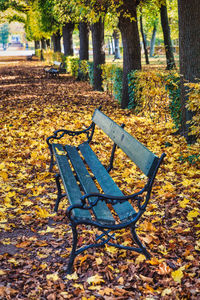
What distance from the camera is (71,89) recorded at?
1556 centimetres

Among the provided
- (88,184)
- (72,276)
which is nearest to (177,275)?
(72,276)

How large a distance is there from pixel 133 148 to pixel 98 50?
11.4 m

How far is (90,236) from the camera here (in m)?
3.66

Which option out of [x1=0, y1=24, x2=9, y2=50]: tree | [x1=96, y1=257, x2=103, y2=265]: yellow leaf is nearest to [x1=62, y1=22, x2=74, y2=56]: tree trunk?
[x1=96, y1=257, x2=103, y2=265]: yellow leaf

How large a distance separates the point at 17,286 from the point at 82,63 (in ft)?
54.4

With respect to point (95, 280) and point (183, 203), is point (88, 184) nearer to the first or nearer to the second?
point (95, 280)

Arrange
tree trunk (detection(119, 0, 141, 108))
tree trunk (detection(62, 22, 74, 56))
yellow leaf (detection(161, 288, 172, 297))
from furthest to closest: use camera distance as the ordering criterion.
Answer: tree trunk (detection(62, 22, 74, 56)) < tree trunk (detection(119, 0, 141, 108)) < yellow leaf (detection(161, 288, 172, 297))

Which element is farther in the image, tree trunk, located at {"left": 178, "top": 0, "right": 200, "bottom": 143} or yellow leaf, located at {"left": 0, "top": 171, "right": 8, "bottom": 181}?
tree trunk, located at {"left": 178, "top": 0, "right": 200, "bottom": 143}

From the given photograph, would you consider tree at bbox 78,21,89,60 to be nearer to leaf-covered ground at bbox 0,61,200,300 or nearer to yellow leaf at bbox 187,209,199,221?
leaf-covered ground at bbox 0,61,200,300

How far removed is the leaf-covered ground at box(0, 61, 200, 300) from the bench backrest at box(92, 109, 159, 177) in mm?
880

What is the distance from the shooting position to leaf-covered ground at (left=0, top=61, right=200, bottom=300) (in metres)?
2.85

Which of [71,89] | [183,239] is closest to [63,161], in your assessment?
[183,239]

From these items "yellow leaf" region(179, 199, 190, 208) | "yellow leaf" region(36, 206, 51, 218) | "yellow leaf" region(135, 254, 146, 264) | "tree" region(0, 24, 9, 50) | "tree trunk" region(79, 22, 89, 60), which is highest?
"tree" region(0, 24, 9, 50)

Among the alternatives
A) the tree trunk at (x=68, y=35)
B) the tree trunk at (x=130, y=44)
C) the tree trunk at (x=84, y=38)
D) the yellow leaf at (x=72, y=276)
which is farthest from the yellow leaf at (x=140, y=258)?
the tree trunk at (x=68, y=35)
